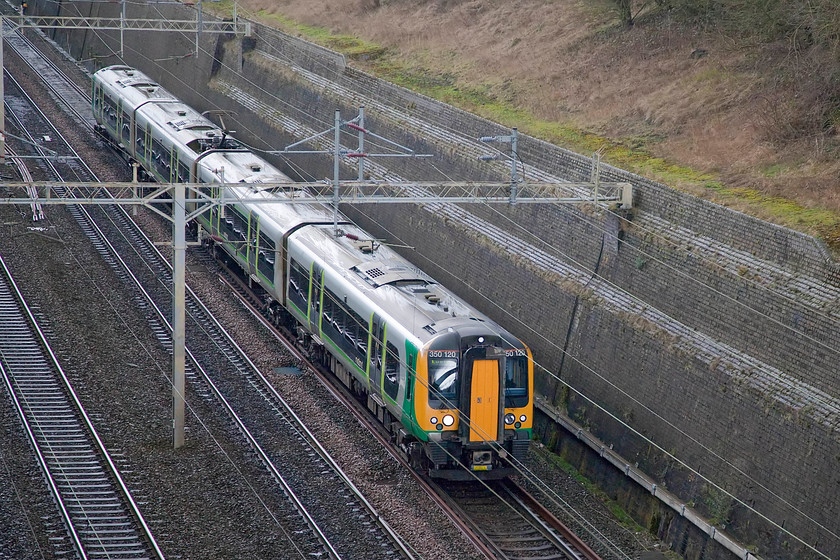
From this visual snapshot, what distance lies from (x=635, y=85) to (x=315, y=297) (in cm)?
1181

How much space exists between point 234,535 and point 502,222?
10.8 m

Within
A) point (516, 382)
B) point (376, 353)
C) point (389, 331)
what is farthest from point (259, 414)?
point (516, 382)

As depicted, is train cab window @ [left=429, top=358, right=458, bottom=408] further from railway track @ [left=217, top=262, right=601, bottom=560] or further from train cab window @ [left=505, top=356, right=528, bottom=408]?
railway track @ [left=217, top=262, right=601, bottom=560]

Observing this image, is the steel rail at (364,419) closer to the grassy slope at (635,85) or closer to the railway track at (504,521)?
the railway track at (504,521)

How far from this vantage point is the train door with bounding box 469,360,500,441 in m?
17.4

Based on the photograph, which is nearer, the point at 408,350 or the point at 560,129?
the point at 408,350

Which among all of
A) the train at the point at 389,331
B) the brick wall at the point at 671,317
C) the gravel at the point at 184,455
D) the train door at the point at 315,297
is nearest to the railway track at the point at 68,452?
the gravel at the point at 184,455

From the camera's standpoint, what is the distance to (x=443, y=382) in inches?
685

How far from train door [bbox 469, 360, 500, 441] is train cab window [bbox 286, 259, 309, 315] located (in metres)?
6.06

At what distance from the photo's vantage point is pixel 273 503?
17.3m

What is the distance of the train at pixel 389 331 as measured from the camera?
687 inches

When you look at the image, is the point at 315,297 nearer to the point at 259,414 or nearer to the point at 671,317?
the point at 259,414

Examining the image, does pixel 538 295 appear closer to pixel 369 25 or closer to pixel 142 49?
pixel 369 25

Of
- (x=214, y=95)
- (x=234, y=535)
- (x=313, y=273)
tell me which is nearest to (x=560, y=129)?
(x=313, y=273)
